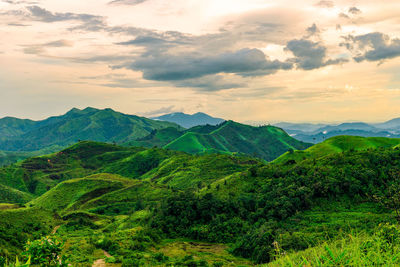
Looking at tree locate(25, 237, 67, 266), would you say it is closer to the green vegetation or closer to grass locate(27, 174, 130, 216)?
the green vegetation

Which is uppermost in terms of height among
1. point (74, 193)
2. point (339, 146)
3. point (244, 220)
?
point (339, 146)

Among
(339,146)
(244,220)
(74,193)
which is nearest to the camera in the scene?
(244,220)

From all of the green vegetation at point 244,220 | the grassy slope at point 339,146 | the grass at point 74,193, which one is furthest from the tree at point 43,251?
the grassy slope at point 339,146

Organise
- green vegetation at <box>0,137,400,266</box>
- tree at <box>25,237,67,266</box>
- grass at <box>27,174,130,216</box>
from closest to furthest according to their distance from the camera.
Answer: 1. tree at <box>25,237,67,266</box>
2. green vegetation at <box>0,137,400,266</box>
3. grass at <box>27,174,130,216</box>

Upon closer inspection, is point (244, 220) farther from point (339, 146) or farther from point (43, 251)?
point (339, 146)

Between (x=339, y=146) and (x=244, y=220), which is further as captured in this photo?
(x=339, y=146)

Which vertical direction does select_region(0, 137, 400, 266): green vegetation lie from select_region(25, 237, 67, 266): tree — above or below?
below

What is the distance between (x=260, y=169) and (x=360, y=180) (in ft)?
125

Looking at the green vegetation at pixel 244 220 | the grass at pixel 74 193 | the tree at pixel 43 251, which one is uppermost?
the tree at pixel 43 251

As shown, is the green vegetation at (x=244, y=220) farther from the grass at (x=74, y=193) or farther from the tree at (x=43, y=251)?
the grass at (x=74, y=193)

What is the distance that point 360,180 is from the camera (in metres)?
84.9

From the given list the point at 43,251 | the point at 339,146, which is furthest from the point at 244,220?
the point at 339,146

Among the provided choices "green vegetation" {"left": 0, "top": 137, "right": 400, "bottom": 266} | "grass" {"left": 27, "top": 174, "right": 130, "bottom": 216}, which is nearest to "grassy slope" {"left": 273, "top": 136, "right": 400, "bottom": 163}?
"green vegetation" {"left": 0, "top": 137, "right": 400, "bottom": 266}

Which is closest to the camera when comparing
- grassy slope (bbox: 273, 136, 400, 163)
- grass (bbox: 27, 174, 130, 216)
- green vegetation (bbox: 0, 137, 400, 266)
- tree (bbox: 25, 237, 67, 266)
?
tree (bbox: 25, 237, 67, 266)
